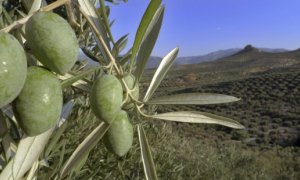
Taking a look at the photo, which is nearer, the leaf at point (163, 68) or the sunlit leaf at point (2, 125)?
the sunlit leaf at point (2, 125)

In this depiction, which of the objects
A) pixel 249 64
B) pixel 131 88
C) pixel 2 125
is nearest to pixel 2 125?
pixel 2 125

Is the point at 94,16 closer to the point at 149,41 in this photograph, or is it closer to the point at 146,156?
the point at 149,41

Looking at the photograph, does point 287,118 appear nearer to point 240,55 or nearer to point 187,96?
point 187,96

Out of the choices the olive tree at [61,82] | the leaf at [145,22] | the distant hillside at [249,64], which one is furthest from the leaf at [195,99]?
the distant hillside at [249,64]

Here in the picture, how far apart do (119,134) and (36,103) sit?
21 cm

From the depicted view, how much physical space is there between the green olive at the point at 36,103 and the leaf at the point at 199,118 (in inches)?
11.0

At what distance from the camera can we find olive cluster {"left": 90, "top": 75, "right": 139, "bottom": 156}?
2.12 ft

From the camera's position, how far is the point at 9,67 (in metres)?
0.48

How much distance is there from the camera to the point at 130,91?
71 cm

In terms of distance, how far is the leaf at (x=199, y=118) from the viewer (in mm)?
795

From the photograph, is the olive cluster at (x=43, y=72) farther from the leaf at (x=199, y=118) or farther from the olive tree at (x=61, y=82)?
the leaf at (x=199, y=118)

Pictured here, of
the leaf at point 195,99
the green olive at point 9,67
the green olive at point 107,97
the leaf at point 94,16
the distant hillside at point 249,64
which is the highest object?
the leaf at point 94,16

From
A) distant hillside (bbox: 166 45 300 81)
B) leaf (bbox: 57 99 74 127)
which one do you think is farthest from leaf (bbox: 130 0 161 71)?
distant hillside (bbox: 166 45 300 81)

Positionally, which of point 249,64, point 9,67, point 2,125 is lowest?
point 249,64
